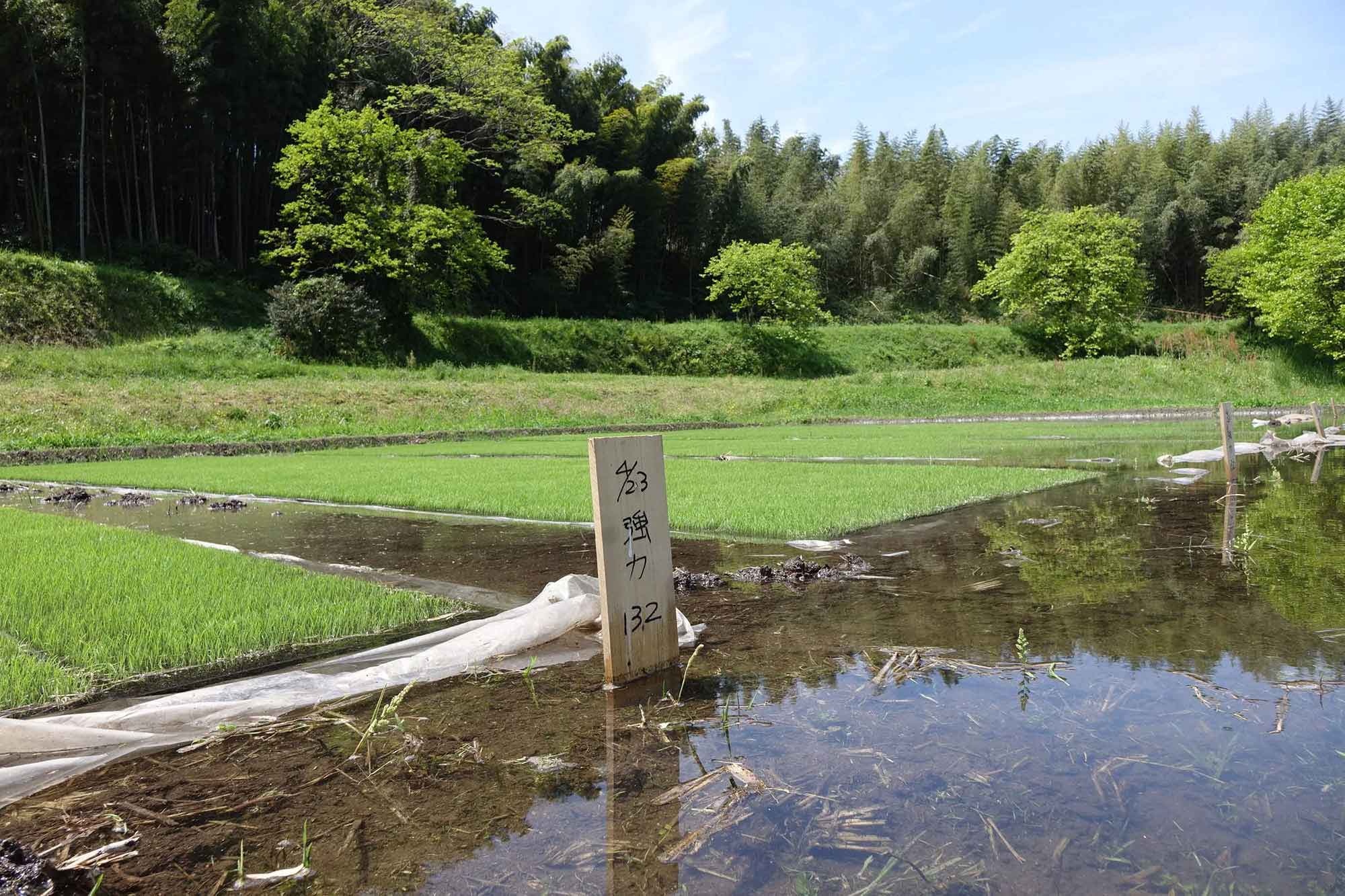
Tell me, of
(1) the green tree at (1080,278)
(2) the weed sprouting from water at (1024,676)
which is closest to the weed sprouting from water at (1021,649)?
(2) the weed sprouting from water at (1024,676)

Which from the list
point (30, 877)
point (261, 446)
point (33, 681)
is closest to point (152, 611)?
point (33, 681)

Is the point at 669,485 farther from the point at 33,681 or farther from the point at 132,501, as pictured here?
the point at 33,681

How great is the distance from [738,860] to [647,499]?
1.53 meters

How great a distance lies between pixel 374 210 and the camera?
27.4 meters

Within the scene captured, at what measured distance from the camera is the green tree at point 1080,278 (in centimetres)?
3619

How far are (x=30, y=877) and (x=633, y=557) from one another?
6.11 ft

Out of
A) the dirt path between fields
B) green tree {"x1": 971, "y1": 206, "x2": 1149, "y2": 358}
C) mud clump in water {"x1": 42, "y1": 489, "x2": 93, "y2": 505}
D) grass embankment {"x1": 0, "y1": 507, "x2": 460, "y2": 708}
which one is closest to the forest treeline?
green tree {"x1": 971, "y1": 206, "x2": 1149, "y2": 358}

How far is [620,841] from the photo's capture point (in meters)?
1.93

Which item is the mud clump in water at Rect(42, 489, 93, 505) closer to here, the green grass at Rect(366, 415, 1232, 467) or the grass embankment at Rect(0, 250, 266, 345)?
the green grass at Rect(366, 415, 1232, 467)

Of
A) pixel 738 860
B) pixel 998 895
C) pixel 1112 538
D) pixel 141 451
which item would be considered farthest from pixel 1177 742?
pixel 141 451

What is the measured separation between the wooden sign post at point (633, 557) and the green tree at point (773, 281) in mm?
34420

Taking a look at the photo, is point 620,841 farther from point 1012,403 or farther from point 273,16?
point 273,16

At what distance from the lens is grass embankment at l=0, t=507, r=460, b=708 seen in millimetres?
3262

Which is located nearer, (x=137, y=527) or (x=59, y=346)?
(x=137, y=527)
